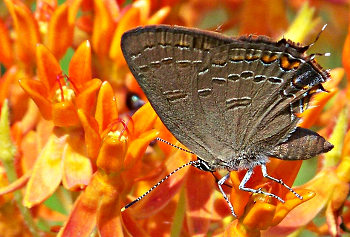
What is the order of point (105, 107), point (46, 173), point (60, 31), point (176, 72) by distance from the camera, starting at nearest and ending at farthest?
point (176, 72), point (105, 107), point (46, 173), point (60, 31)

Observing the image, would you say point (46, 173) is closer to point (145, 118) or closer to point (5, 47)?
point (145, 118)

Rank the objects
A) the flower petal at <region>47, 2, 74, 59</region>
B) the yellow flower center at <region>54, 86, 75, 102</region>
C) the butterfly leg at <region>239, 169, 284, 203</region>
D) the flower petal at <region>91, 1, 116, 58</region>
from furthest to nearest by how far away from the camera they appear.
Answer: the flower petal at <region>91, 1, 116, 58</region>
the flower petal at <region>47, 2, 74, 59</region>
the yellow flower center at <region>54, 86, 75, 102</region>
the butterfly leg at <region>239, 169, 284, 203</region>

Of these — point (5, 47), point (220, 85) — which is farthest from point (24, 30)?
point (220, 85)

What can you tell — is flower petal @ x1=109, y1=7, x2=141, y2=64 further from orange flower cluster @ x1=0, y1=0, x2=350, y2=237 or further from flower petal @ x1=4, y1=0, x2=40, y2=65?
flower petal @ x1=4, y1=0, x2=40, y2=65

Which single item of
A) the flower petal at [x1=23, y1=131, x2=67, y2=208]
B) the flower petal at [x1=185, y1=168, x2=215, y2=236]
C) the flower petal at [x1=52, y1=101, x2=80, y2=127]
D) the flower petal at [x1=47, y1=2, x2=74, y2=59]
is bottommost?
the flower petal at [x1=185, y1=168, x2=215, y2=236]

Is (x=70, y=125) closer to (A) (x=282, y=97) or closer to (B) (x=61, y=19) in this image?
(B) (x=61, y=19)

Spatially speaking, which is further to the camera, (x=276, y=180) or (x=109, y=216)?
(x=109, y=216)

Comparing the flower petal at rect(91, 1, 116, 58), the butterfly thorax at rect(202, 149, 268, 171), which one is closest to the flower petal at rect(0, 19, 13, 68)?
the flower petal at rect(91, 1, 116, 58)
